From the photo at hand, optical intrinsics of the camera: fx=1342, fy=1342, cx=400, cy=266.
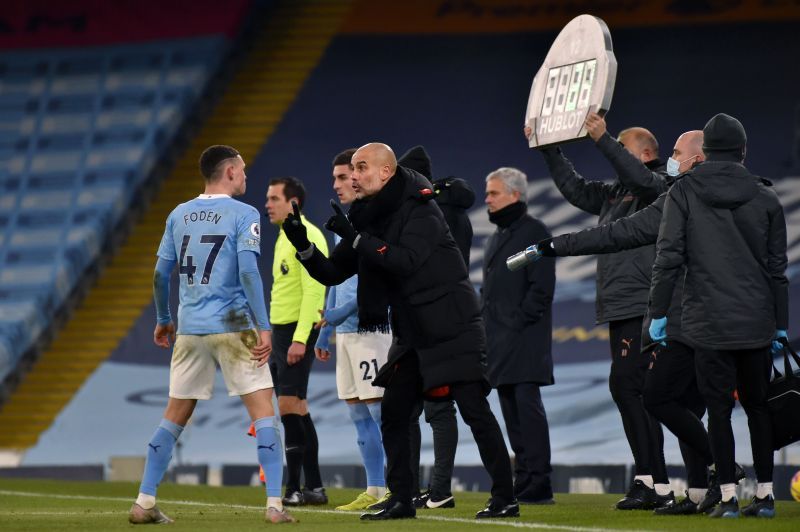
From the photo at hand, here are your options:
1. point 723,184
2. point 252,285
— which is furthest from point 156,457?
point 723,184

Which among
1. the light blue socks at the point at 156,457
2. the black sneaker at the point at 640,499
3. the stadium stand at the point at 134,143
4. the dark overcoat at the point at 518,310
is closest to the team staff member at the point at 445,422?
the dark overcoat at the point at 518,310

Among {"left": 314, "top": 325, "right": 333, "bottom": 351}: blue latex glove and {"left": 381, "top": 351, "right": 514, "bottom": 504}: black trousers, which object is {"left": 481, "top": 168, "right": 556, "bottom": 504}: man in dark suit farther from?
{"left": 381, "top": 351, "right": 514, "bottom": 504}: black trousers

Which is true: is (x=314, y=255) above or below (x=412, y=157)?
below

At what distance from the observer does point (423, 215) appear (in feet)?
20.5

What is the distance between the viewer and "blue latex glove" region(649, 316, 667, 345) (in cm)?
617

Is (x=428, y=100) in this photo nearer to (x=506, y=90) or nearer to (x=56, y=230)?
(x=506, y=90)

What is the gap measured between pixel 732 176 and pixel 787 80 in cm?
1026

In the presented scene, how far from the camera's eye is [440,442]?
7754mm

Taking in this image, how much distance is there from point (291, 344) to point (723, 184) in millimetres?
2946

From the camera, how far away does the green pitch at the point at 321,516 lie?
5875mm

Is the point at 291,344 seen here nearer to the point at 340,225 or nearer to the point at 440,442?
the point at 440,442

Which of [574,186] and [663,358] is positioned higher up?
[574,186]

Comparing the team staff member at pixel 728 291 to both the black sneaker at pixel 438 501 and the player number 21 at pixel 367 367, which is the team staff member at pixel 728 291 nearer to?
the black sneaker at pixel 438 501

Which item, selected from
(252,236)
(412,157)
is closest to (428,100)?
(412,157)
